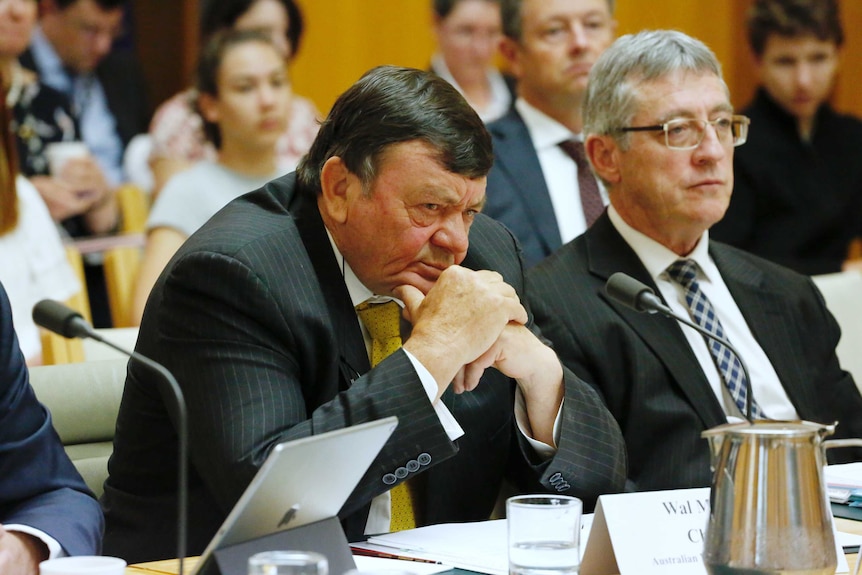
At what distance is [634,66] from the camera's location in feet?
8.07

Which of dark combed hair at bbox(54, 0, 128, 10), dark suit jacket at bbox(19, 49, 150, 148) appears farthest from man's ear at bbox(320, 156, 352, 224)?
dark combed hair at bbox(54, 0, 128, 10)

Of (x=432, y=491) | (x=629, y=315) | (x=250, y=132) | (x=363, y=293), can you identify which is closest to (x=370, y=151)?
(x=363, y=293)

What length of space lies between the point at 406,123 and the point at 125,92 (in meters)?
3.65

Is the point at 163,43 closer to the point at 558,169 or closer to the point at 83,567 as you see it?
the point at 558,169

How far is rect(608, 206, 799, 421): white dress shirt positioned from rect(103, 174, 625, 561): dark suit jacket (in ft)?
1.43

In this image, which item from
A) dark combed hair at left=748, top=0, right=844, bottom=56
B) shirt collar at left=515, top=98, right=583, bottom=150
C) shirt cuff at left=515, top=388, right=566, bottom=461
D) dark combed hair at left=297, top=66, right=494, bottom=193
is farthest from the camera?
dark combed hair at left=748, top=0, right=844, bottom=56

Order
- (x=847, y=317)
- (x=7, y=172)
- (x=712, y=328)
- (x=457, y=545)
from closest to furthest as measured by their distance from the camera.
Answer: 1. (x=457, y=545)
2. (x=712, y=328)
3. (x=847, y=317)
4. (x=7, y=172)

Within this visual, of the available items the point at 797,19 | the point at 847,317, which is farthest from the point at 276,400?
the point at 797,19

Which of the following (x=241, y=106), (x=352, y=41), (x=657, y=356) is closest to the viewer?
(x=657, y=356)

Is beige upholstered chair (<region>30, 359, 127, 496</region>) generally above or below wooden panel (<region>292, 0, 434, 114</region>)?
below

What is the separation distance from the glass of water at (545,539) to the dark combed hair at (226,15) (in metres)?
3.59

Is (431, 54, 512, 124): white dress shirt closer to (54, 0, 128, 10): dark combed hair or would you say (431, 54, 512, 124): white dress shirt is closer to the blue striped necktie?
(54, 0, 128, 10): dark combed hair

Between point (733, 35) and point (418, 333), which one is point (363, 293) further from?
point (733, 35)

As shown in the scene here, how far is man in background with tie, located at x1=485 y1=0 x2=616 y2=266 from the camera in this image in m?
3.22
